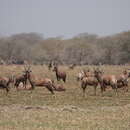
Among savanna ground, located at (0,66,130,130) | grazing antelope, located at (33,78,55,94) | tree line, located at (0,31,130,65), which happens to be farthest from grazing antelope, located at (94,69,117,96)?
tree line, located at (0,31,130,65)

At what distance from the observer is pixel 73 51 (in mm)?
95188

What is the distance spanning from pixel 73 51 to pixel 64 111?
75.9 meters

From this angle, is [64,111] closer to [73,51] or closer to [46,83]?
[46,83]

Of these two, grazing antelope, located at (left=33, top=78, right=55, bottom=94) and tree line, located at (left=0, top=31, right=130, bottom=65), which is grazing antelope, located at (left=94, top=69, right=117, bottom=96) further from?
tree line, located at (left=0, top=31, right=130, bottom=65)

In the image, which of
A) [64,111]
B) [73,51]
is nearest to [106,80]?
[64,111]

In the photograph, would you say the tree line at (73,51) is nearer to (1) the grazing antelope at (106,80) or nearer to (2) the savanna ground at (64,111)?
(1) the grazing antelope at (106,80)

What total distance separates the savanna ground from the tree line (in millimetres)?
58899

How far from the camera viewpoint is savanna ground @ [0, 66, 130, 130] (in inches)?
616

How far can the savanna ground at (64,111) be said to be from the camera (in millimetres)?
15641

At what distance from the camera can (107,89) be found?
101 ft

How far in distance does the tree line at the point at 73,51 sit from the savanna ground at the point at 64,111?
193 feet

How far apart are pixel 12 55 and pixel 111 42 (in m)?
21.4

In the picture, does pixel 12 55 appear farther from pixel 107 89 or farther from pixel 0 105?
pixel 0 105

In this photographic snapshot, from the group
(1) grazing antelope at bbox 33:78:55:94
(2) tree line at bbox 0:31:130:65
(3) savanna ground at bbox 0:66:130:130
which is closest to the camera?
(3) savanna ground at bbox 0:66:130:130
